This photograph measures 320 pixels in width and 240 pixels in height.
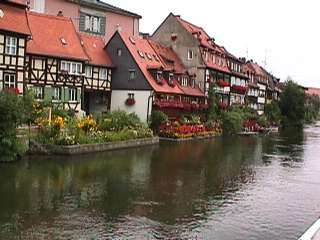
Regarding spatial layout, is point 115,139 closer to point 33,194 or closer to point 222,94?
point 33,194

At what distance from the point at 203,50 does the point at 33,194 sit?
44.0m

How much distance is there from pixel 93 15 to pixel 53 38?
13981mm

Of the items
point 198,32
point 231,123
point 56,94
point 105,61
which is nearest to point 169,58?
point 198,32

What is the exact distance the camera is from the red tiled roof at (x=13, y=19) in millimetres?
33500

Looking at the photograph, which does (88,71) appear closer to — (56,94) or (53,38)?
(53,38)

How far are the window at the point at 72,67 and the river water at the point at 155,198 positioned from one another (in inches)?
451

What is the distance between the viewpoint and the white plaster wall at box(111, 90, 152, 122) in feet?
159

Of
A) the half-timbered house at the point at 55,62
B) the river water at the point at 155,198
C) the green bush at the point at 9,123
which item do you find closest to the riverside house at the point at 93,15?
the half-timbered house at the point at 55,62

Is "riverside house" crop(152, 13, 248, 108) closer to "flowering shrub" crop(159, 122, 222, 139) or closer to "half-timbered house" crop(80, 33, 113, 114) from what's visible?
"flowering shrub" crop(159, 122, 222, 139)

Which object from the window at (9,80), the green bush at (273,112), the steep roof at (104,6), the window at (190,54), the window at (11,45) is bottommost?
the green bush at (273,112)

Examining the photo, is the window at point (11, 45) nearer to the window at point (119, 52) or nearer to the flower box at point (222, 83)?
the window at point (119, 52)

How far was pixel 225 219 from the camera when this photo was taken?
57.8 ft

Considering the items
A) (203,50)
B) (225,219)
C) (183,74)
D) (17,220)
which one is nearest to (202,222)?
(225,219)

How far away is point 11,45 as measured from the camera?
3447 centimetres
